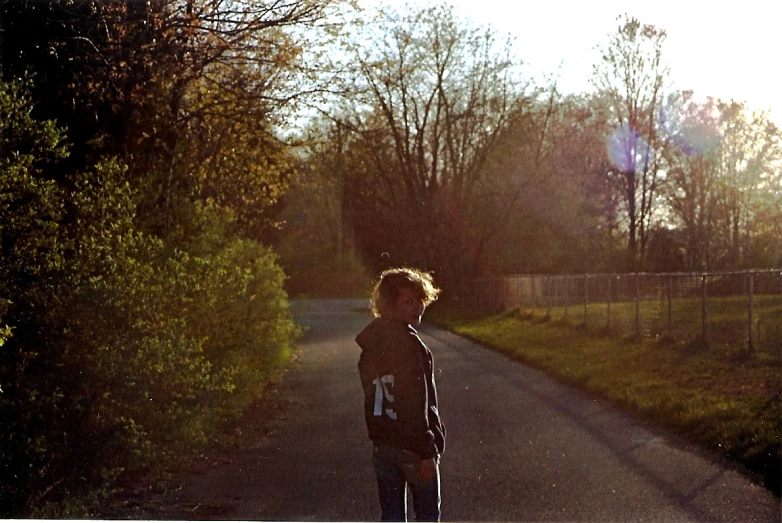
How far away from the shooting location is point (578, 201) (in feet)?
129

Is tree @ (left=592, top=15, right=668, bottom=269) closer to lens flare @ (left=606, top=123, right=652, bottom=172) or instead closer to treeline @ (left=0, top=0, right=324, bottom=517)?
lens flare @ (left=606, top=123, right=652, bottom=172)

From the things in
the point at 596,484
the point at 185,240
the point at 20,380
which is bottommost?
the point at 596,484

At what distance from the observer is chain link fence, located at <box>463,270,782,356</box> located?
45.0ft

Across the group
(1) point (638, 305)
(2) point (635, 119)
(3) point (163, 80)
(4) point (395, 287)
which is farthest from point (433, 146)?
(4) point (395, 287)

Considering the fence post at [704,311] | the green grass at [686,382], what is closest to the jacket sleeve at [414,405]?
the green grass at [686,382]

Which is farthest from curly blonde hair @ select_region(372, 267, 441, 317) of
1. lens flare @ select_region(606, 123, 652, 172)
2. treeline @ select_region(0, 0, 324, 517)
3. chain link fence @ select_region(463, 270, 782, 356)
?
lens flare @ select_region(606, 123, 652, 172)

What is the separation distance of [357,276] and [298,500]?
71.1 ft

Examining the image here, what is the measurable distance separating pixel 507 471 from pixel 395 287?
4301 millimetres

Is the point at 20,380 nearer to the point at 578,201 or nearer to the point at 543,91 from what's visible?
the point at 543,91

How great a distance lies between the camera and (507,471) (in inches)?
332

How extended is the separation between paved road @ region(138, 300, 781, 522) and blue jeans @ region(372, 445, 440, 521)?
88.2 inches

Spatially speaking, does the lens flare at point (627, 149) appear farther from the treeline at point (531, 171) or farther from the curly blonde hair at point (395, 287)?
the curly blonde hair at point (395, 287)


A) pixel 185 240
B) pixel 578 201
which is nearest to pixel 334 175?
pixel 185 240

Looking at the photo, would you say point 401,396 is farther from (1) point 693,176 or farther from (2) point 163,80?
(1) point 693,176
